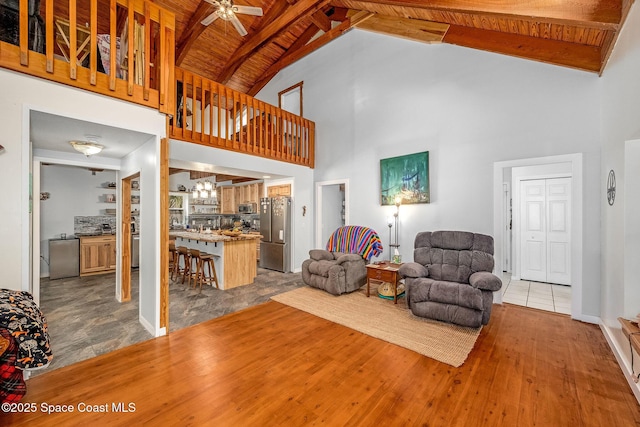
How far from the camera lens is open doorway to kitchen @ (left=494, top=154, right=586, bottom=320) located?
3252 millimetres

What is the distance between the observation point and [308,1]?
4.77 metres

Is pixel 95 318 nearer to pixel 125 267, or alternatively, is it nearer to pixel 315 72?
pixel 125 267

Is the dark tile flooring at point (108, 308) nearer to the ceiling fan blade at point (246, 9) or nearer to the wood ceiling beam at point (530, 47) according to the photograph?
the ceiling fan blade at point (246, 9)

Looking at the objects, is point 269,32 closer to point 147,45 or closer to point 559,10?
point 147,45

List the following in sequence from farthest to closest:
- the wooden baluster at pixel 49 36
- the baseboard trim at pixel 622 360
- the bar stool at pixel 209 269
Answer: the bar stool at pixel 209 269
the wooden baluster at pixel 49 36
the baseboard trim at pixel 622 360

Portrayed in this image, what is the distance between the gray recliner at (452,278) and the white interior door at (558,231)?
7.79 feet

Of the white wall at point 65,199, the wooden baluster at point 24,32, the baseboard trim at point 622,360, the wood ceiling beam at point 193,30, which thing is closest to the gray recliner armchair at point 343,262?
the baseboard trim at point 622,360

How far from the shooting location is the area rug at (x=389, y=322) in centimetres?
258

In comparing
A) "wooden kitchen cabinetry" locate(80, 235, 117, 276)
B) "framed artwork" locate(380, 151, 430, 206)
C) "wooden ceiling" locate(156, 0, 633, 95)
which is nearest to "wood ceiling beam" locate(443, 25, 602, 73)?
"wooden ceiling" locate(156, 0, 633, 95)

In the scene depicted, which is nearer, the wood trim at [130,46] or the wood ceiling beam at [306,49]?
the wood trim at [130,46]

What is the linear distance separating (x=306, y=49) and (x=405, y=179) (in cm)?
413

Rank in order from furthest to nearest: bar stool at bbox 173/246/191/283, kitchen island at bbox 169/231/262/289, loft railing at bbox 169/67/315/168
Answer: bar stool at bbox 173/246/191/283
kitchen island at bbox 169/231/262/289
loft railing at bbox 169/67/315/168

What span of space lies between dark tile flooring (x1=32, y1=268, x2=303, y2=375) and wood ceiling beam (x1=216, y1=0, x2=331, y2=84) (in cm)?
510

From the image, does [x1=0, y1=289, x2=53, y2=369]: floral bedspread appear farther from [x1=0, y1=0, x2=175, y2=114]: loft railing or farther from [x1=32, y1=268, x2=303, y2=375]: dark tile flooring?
[x1=0, y1=0, x2=175, y2=114]: loft railing
